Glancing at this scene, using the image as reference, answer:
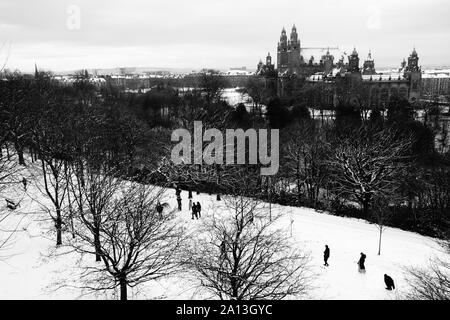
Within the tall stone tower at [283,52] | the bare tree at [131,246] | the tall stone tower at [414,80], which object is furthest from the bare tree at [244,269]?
the tall stone tower at [283,52]

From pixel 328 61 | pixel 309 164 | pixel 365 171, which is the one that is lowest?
pixel 309 164

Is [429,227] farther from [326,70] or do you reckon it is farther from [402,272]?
[326,70]

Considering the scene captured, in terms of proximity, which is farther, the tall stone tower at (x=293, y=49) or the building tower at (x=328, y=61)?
the tall stone tower at (x=293, y=49)

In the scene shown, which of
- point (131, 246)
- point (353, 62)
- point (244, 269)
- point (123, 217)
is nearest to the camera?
point (131, 246)

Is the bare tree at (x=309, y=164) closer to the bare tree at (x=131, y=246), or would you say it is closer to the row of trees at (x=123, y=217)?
the row of trees at (x=123, y=217)

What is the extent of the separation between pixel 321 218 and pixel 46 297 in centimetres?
1586

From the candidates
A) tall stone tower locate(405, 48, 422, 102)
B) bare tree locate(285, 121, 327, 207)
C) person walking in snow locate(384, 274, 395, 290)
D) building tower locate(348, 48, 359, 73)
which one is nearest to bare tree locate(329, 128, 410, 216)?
bare tree locate(285, 121, 327, 207)

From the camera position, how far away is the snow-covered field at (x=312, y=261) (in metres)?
13.4

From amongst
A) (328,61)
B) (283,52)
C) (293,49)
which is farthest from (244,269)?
(283,52)

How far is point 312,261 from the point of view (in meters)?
16.3

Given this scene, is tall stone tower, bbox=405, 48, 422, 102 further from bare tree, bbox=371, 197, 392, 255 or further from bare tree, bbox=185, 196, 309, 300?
bare tree, bbox=185, 196, 309, 300

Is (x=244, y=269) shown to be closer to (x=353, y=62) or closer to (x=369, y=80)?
(x=369, y=80)
